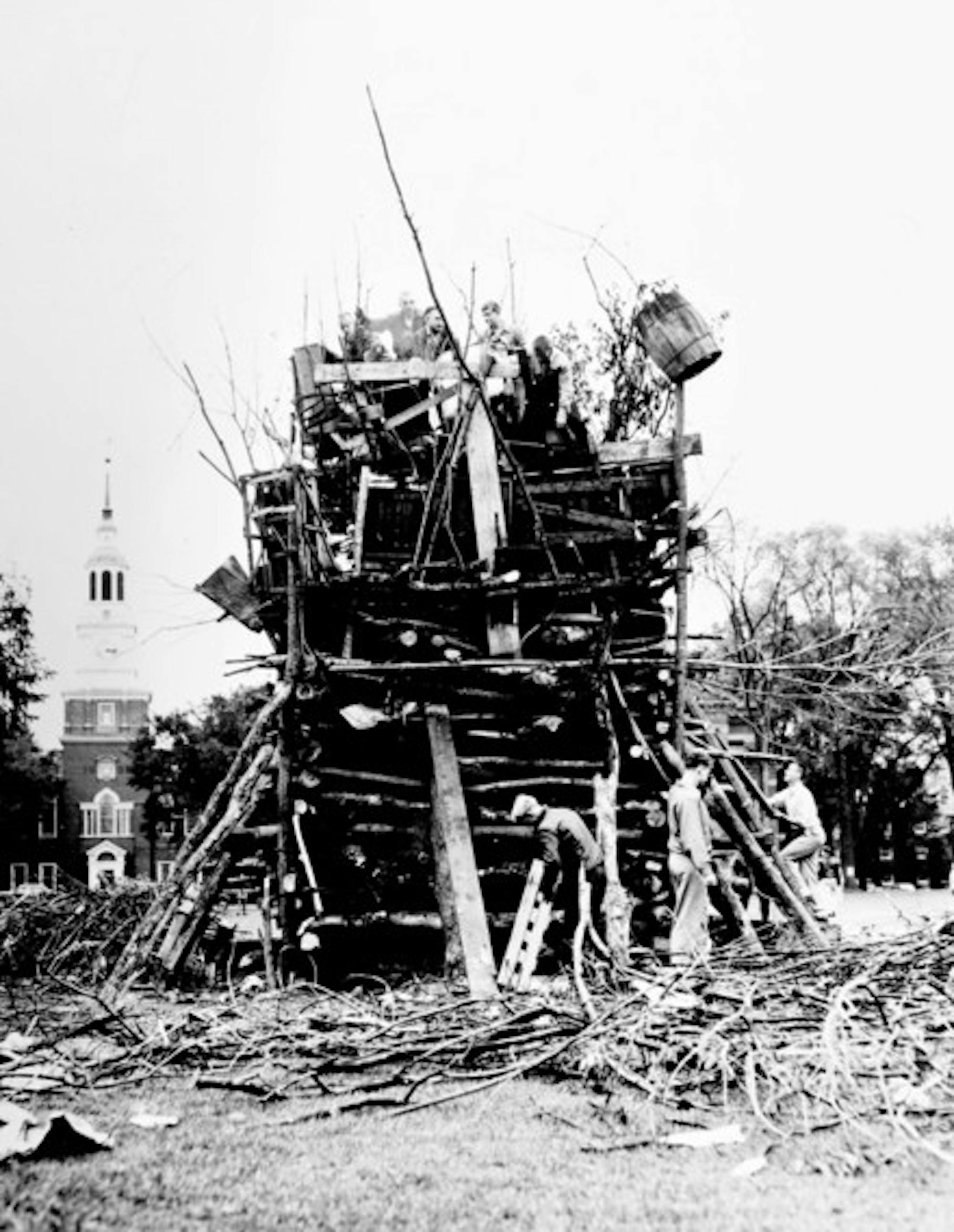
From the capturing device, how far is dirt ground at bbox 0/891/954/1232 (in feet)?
15.4

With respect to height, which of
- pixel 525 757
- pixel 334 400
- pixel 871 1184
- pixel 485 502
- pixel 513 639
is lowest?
pixel 871 1184

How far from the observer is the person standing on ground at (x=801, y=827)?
14.7m

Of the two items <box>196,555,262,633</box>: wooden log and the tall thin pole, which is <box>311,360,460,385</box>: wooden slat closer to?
the tall thin pole

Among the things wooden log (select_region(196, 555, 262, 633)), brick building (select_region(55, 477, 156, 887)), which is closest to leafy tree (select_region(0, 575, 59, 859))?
brick building (select_region(55, 477, 156, 887))

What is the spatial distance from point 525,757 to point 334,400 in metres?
4.40

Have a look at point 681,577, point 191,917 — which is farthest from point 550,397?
point 191,917

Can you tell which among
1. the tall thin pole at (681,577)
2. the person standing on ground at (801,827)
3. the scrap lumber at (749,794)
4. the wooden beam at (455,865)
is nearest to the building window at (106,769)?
the person standing on ground at (801,827)

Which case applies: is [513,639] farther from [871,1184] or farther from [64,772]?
[64,772]

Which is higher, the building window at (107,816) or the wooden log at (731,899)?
the building window at (107,816)

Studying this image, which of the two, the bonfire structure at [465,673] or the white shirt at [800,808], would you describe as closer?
the bonfire structure at [465,673]

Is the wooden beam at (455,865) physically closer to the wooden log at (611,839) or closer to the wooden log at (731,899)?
the wooden log at (611,839)

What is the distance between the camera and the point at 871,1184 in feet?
16.5

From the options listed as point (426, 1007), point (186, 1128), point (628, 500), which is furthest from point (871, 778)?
point (186, 1128)

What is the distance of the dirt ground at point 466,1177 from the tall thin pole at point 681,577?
23.8 ft
